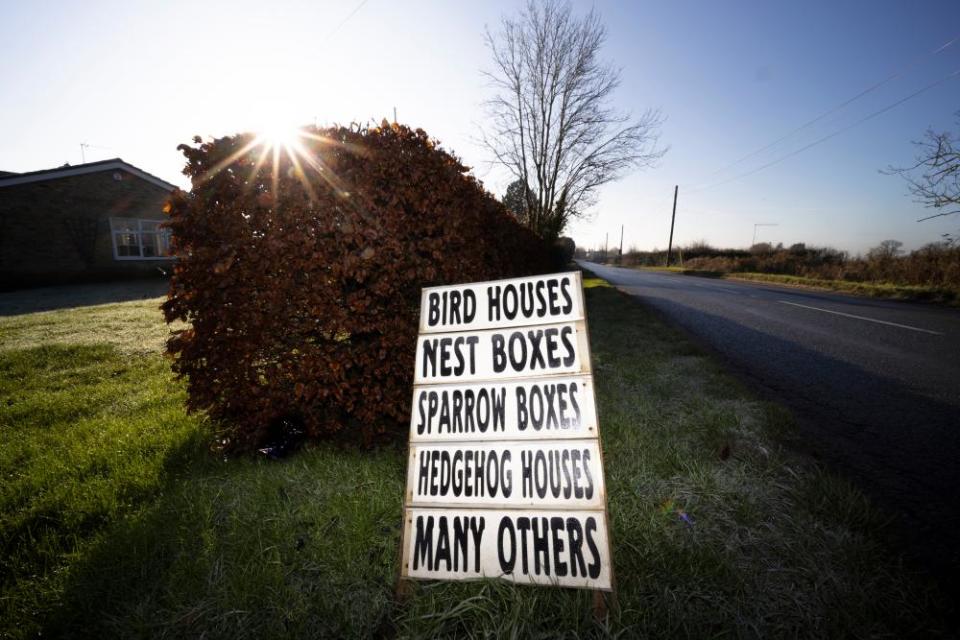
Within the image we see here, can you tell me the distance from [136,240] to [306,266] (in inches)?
885

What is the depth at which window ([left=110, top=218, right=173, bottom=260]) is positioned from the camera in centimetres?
1758

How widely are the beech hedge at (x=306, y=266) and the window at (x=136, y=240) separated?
19601 mm

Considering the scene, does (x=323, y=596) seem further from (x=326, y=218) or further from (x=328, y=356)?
(x=326, y=218)

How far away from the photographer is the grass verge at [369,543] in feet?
5.17

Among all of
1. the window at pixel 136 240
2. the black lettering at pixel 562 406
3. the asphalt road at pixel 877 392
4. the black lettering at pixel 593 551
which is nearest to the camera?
the black lettering at pixel 593 551

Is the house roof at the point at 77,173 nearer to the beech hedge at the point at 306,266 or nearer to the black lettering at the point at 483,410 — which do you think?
the beech hedge at the point at 306,266

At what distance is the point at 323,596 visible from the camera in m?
1.70

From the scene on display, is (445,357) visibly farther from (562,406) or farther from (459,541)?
(459,541)

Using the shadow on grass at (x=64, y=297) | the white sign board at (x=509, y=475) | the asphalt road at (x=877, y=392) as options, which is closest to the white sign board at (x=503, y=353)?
the white sign board at (x=509, y=475)

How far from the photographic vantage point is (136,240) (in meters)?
18.4

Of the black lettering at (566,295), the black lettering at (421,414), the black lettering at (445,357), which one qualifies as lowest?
the black lettering at (421,414)

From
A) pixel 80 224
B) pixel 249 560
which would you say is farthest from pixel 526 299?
pixel 80 224

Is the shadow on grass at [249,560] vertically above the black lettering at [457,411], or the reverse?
the black lettering at [457,411]

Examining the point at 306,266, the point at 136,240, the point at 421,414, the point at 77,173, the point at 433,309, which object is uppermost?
the point at 77,173
